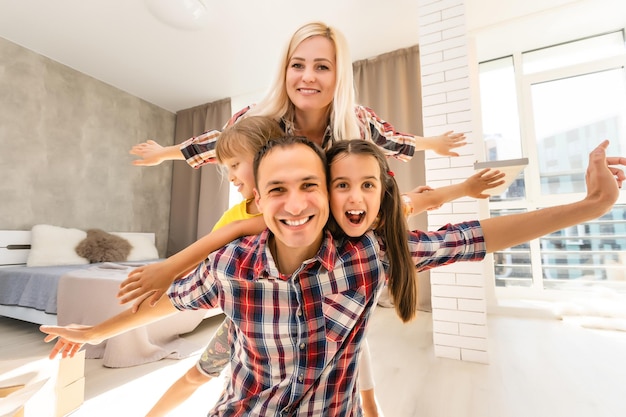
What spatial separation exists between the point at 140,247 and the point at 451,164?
11.2 ft

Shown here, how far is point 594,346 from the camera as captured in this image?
2.09 metres

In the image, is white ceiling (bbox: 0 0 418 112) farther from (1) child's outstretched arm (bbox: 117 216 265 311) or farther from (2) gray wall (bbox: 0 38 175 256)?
(1) child's outstretched arm (bbox: 117 216 265 311)

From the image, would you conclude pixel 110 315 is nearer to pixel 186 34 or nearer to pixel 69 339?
pixel 69 339

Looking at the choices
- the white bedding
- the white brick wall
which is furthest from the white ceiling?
the white bedding

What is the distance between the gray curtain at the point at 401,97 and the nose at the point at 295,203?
262 cm

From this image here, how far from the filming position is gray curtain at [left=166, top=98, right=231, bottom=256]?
4.41m

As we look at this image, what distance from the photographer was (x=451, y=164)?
6.63ft

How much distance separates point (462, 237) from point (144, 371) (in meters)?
1.77

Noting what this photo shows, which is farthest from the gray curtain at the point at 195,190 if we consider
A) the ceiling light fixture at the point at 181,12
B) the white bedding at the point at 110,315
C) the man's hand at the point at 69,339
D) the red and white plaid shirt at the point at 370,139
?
the man's hand at the point at 69,339

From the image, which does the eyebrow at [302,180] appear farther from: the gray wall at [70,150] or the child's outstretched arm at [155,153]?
the gray wall at [70,150]

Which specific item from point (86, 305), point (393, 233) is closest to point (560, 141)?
point (393, 233)

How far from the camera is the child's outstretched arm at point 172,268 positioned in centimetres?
81

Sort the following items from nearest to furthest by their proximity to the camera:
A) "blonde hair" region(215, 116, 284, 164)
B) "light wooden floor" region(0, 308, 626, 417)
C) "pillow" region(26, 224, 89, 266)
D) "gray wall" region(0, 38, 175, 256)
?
"blonde hair" region(215, 116, 284, 164) → "light wooden floor" region(0, 308, 626, 417) → "pillow" region(26, 224, 89, 266) → "gray wall" region(0, 38, 175, 256)

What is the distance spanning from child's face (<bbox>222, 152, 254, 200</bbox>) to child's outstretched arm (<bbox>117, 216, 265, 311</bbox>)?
7.0 inches
